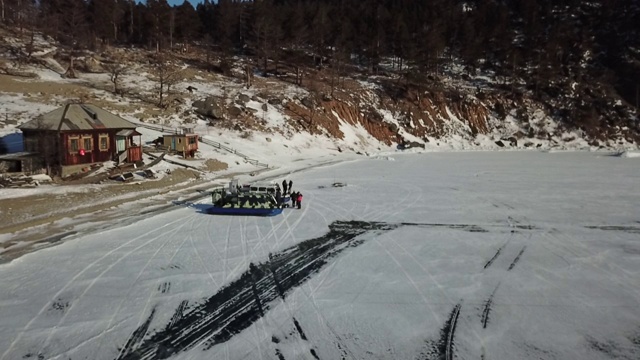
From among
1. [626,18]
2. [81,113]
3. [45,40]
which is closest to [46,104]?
[81,113]

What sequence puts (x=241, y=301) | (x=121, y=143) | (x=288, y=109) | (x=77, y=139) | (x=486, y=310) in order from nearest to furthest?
(x=486, y=310) → (x=241, y=301) → (x=77, y=139) → (x=121, y=143) → (x=288, y=109)

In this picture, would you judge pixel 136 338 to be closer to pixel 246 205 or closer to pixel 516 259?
pixel 246 205

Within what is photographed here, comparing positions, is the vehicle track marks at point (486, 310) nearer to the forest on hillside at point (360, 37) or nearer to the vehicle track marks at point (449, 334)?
the vehicle track marks at point (449, 334)

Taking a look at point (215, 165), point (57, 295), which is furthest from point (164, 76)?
point (57, 295)

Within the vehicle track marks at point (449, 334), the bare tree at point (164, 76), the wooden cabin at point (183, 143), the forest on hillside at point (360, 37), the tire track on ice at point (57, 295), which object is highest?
the forest on hillside at point (360, 37)

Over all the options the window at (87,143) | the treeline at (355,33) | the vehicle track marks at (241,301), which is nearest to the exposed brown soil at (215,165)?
the window at (87,143)

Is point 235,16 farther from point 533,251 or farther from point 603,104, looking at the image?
point 533,251
